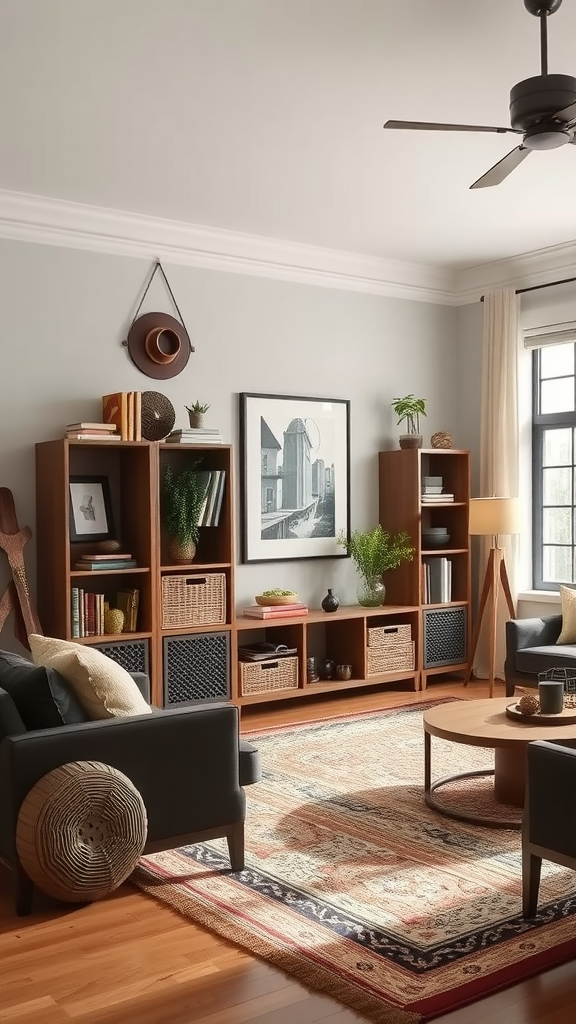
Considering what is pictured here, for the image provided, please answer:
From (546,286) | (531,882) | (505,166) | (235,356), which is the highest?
(546,286)

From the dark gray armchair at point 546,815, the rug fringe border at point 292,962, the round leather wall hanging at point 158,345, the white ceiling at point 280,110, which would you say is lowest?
the rug fringe border at point 292,962

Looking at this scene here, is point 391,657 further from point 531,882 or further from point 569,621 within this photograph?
point 531,882

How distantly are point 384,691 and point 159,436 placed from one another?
241 cm

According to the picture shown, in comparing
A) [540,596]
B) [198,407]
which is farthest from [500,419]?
[198,407]

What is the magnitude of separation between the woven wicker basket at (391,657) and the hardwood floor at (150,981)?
3.46m

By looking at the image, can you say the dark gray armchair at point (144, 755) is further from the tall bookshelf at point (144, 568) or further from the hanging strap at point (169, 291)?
the hanging strap at point (169, 291)

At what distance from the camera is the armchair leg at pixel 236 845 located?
3443 millimetres

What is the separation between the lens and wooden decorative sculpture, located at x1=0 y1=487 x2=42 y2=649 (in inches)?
202

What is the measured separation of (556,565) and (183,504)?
9.34ft

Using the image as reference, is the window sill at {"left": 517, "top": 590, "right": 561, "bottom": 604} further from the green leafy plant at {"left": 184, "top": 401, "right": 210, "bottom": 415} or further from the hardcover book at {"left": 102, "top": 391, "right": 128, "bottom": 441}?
the hardcover book at {"left": 102, "top": 391, "right": 128, "bottom": 441}

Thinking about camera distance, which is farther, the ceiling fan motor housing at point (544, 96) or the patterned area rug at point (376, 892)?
the ceiling fan motor housing at point (544, 96)

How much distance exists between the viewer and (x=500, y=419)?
6.97m

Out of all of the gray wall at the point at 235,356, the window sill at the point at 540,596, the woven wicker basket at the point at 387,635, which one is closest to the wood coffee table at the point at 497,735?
the woven wicker basket at the point at 387,635

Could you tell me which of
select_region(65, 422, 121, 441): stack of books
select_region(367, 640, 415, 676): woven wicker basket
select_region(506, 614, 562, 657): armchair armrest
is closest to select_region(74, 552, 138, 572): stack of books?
select_region(65, 422, 121, 441): stack of books
